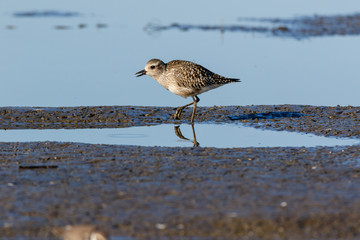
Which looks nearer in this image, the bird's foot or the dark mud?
the bird's foot

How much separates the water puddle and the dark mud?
1210cm

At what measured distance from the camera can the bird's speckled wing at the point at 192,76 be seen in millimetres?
13227

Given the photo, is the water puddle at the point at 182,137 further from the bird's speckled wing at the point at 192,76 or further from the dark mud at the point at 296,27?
the dark mud at the point at 296,27

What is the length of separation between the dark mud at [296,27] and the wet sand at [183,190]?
12890 millimetres

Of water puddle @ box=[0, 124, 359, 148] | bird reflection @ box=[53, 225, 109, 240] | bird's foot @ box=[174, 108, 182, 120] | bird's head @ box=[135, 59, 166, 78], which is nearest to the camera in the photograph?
bird reflection @ box=[53, 225, 109, 240]

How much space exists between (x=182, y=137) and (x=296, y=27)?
14184 millimetres

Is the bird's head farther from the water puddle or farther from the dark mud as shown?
the dark mud

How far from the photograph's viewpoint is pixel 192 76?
43.4ft

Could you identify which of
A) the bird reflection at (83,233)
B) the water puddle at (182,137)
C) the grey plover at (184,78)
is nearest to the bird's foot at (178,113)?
the grey plover at (184,78)

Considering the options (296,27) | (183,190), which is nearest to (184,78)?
(183,190)

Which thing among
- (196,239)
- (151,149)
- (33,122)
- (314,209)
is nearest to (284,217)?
(314,209)

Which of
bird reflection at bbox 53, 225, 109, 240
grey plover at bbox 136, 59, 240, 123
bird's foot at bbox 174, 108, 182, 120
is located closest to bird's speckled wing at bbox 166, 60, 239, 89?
grey plover at bbox 136, 59, 240, 123

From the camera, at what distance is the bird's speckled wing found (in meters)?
13.2

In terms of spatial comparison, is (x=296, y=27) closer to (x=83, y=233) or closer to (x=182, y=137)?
(x=182, y=137)
